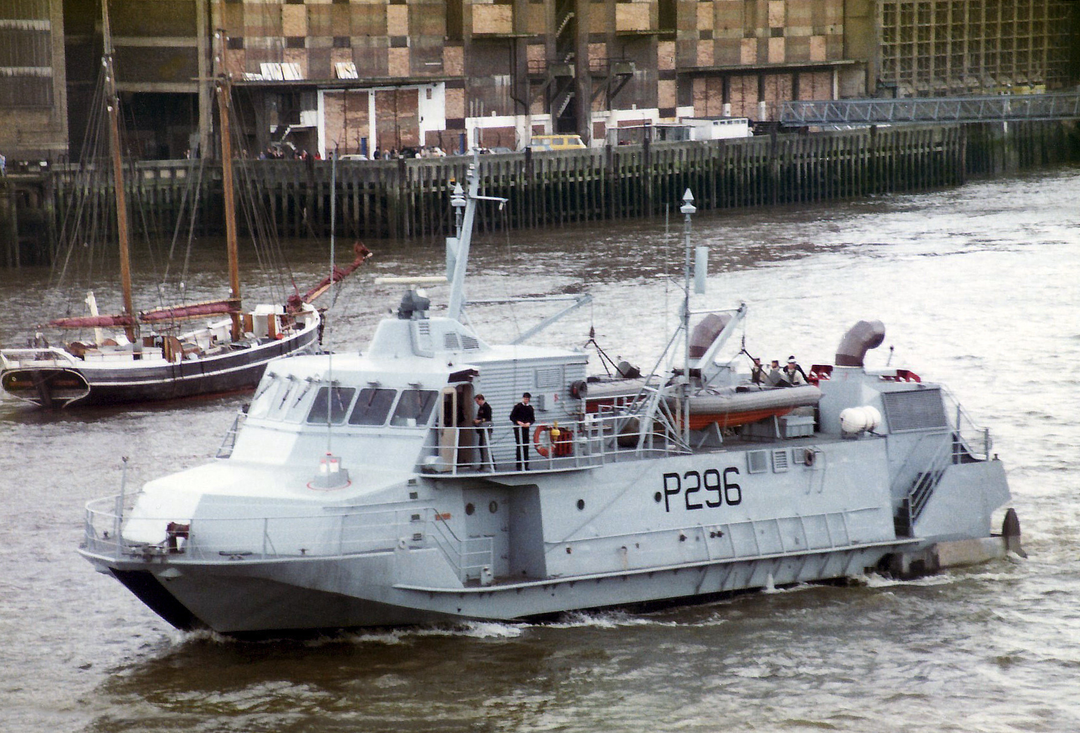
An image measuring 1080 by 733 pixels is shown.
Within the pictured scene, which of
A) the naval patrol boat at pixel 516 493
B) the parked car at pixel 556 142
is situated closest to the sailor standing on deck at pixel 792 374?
the naval patrol boat at pixel 516 493

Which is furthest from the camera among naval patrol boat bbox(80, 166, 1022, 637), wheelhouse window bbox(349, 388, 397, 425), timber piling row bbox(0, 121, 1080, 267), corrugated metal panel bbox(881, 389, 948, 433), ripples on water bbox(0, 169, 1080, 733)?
timber piling row bbox(0, 121, 1080, 267)

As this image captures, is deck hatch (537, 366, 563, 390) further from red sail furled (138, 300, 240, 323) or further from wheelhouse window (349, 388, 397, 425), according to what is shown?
red sail furled (138, 300, 240, 323)

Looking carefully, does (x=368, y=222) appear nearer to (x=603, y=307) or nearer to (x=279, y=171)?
(x=279, y=171)

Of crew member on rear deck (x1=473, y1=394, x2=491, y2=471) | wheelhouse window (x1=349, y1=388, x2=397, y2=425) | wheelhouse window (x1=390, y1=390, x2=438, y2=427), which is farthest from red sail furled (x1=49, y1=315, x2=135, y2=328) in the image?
crew member on rear deck (x1=473, y1=394, x2=491, y2=471)

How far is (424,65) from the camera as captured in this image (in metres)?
74.8

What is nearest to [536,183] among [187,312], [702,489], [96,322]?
[187,312]

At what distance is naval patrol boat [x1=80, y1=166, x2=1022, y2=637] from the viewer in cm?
1897

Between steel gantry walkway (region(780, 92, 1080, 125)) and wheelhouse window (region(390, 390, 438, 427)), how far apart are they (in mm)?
67272

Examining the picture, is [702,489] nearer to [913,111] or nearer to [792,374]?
[792,374]

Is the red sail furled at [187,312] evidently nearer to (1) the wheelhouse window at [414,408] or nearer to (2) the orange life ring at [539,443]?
(1) the wheelhouse window at [414,408]

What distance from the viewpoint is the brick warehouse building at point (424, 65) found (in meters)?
69.1

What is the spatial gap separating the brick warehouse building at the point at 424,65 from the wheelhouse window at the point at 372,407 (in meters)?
39.2

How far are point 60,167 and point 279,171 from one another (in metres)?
8.72

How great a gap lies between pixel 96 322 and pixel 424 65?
37422mm
